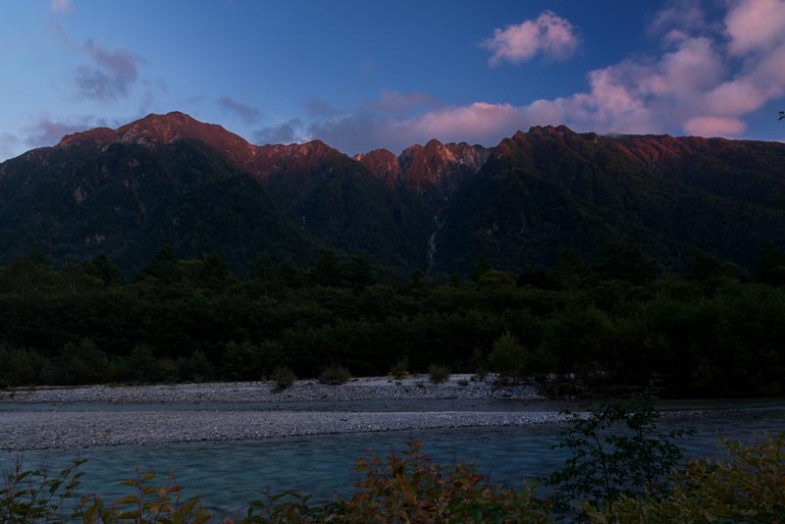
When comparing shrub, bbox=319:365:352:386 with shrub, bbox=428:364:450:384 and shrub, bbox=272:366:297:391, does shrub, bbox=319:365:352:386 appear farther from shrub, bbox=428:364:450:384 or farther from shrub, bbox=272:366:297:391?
shrub, bbox=428:364:450:384

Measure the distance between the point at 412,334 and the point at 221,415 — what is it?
80.8ft

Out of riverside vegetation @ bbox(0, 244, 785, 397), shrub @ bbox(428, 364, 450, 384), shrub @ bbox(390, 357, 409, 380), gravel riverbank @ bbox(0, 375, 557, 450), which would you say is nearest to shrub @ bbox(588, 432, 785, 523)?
gravel riverbank @ bbox(0, 375, 557, 450)

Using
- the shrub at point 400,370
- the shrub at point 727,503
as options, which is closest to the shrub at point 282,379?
the shrub at point 400,370

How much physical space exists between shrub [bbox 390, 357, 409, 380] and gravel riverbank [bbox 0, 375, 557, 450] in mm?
1180

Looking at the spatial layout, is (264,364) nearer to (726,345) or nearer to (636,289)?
(726,345)

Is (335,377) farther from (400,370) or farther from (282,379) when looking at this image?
(400,370)

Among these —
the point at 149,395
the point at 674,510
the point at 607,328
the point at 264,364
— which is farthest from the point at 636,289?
the point at 674,510

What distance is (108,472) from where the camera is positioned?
16.0 m

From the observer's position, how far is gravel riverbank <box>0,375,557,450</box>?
2283 centimetres

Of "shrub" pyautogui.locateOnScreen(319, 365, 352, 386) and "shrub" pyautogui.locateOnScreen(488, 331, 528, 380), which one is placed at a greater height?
"shrub" pyautogui.locateOnScreen(488, 331, 528, 380)

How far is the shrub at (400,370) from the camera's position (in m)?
45.6

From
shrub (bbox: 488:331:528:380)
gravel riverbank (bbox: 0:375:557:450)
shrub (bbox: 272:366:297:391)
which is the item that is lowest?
gravel riverbank (bbox: 0:375:557:450)

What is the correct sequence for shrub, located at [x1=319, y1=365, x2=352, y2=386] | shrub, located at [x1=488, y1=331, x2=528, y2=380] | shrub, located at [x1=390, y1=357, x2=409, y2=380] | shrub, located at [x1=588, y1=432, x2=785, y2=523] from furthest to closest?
shrub, located at [x1=390, y1=357, x2=409, y2=380] < shrub, located at [x1=319, y1=365, x2=352, y2=386] < shrub, located at [x1=488, y1=331, x2=528, y2=380] < shrub, located at [x1=588, y1=432, x2=785, y2=523]

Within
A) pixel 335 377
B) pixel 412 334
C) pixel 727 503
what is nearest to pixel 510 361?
pixel 335 377
